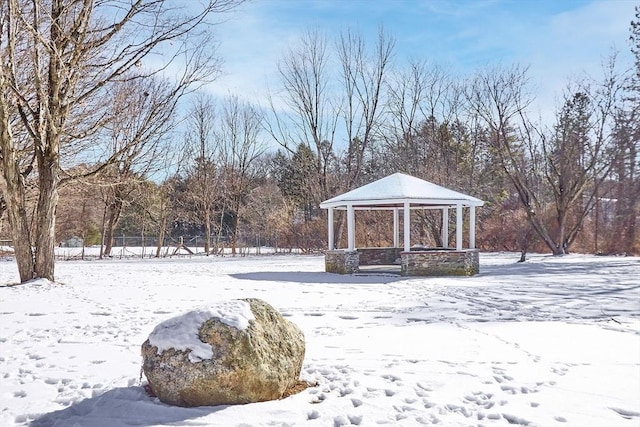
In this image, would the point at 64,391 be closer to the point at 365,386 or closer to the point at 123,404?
the point at 123,404

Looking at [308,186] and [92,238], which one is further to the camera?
[92,238]

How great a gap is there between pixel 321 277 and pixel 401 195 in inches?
125

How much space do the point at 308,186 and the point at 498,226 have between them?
10.5 meters

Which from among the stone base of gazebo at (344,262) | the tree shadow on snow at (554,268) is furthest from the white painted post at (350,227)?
the tree shadow on snow at (554,268)

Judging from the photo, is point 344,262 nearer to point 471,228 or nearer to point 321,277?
point 321,277

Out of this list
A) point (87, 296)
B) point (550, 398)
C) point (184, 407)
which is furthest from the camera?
point (87, 296)

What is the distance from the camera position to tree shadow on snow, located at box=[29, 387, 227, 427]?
3.32 meters

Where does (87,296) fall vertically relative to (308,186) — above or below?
below

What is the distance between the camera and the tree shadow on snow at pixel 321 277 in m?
13.0

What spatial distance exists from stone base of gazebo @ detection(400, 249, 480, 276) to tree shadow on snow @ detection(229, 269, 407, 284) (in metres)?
0.48

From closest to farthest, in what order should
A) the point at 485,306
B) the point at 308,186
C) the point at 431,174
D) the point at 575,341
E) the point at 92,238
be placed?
the point at 575,341, the point at 485,306, the point at 431,174, the point at 308,186, the point at 92,238

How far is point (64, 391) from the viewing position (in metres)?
3.94

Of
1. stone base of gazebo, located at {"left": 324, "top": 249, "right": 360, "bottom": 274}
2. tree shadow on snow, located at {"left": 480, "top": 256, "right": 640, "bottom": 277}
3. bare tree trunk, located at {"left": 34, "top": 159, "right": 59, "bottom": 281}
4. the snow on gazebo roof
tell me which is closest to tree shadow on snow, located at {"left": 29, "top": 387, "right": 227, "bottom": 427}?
bare tree trunk, located at {"left": 34, "top": 159, "right": 59, "bottom": 281}

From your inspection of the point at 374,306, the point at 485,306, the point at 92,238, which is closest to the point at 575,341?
the point at 485,306
